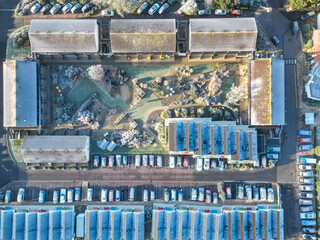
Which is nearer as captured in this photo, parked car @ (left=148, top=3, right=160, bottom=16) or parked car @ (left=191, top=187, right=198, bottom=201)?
parked car @ (left=191, top=187, right=198, bottom=201)

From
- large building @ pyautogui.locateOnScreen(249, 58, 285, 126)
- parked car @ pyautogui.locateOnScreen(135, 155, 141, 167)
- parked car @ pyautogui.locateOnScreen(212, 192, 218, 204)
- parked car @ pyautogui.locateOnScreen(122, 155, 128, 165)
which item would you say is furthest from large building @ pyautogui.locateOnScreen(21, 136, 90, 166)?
large building @ pyautogui.locateOnScreen(249, 58, 285, 126)

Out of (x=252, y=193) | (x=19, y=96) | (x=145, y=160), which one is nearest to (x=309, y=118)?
(x=252, y=193)

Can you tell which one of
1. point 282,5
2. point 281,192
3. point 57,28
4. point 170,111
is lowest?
point 281,192

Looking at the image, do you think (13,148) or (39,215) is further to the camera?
(13,148)

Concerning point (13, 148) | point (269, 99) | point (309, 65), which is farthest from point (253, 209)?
point (13, 148)

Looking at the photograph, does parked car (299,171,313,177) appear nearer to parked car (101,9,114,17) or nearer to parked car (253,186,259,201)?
parked car (253,186,259,201)

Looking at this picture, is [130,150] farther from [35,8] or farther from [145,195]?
[35,8]

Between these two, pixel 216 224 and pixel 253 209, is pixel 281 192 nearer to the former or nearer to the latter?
pixel 253 209

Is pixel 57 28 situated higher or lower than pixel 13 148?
higher
